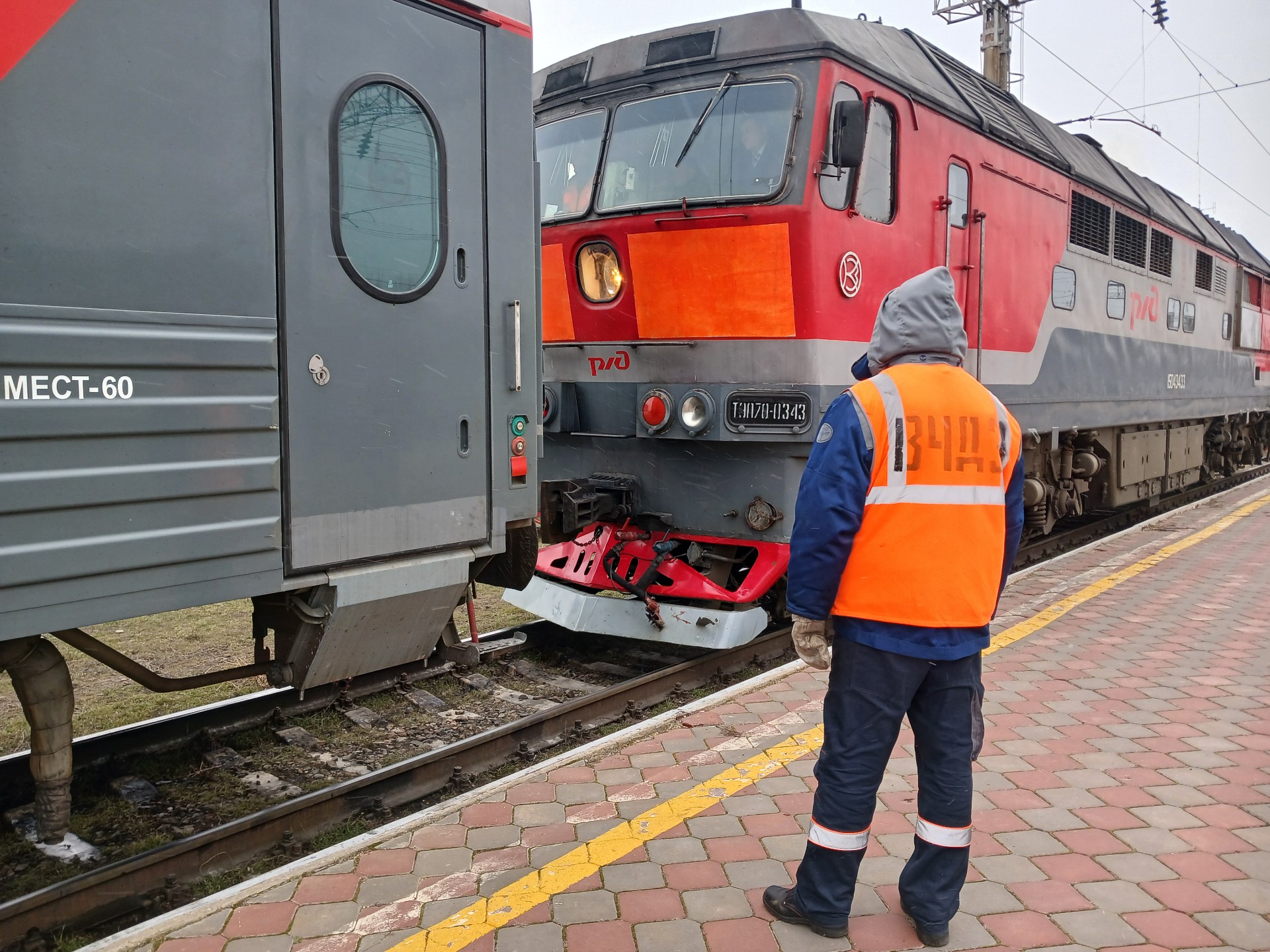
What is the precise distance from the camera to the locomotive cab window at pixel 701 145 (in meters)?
5.46

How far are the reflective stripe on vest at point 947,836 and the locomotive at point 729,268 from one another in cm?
267

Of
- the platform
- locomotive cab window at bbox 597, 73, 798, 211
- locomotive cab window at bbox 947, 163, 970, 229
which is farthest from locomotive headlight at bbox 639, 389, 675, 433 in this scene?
locomotive cab window at bbox 947, 163, 970, 229

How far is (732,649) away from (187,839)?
322cm

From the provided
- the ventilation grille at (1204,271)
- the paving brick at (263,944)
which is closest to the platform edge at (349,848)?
the paving brick at (263,944)

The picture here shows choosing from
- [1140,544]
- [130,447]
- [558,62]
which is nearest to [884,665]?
[130,447]

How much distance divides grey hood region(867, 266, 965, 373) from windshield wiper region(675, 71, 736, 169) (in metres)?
3.26

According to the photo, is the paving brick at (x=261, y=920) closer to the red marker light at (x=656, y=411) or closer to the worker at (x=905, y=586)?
the worker at (x=905, y=586)

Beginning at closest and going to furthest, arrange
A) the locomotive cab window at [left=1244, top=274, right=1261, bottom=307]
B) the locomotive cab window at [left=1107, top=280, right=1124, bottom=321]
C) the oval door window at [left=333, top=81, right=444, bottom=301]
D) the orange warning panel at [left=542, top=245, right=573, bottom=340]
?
1. the oval door window at [left=333, top=81, right=444, bottom=301]
2. the orange warning panel at [left=542, top=245, right=573, bottom=340]
3. the locomotive cab window at [left=1107, top=280, right=1124, bottom=321]
4. the locomotive cab window at [left=1244, top=274, right=1261, bottom=307]

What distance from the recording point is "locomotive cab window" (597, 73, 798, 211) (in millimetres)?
5465

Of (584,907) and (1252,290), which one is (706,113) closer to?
(584,907)

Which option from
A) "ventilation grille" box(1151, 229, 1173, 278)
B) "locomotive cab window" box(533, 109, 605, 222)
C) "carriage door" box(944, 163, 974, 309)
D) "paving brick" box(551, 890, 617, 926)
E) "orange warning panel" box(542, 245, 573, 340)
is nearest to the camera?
"paving brick" box(551, 890, 617, 926)

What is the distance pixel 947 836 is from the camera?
276 centimetres

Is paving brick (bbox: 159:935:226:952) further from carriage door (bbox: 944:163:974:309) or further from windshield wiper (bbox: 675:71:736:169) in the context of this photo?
carriage door (bbox: 944:163:974:309)

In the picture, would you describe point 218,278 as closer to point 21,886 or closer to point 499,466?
point 499,466
